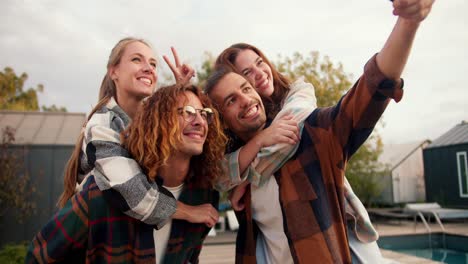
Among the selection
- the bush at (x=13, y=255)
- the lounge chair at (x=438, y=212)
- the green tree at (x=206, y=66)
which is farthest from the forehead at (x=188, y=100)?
the green tree at (x=206, y=66)

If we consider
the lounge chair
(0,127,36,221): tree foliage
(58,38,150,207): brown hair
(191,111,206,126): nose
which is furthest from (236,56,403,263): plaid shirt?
the lounge chair

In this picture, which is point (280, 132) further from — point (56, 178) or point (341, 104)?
point (56, 178)

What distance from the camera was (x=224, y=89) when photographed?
80.5 inches

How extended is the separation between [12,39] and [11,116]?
475 inches

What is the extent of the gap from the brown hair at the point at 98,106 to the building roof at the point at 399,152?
61.1 ft

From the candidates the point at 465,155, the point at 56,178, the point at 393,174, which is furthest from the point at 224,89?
the point at 393,174

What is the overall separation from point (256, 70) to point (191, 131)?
25.6 inches

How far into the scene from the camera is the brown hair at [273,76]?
2.20 metres

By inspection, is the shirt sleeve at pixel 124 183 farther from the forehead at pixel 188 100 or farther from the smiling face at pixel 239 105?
the smiling face at pixel 239 105

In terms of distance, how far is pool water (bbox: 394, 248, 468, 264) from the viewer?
9.56 m

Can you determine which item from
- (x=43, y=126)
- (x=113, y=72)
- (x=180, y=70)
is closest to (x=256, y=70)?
(x=180, y=70)

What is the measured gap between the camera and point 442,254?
10.0 meters

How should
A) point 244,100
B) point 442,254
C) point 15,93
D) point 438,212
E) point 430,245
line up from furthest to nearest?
point 15,93, point 438,212, point 430,245, point 442,254, point 244,100

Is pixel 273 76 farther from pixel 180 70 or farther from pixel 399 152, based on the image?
pixel 399 152
